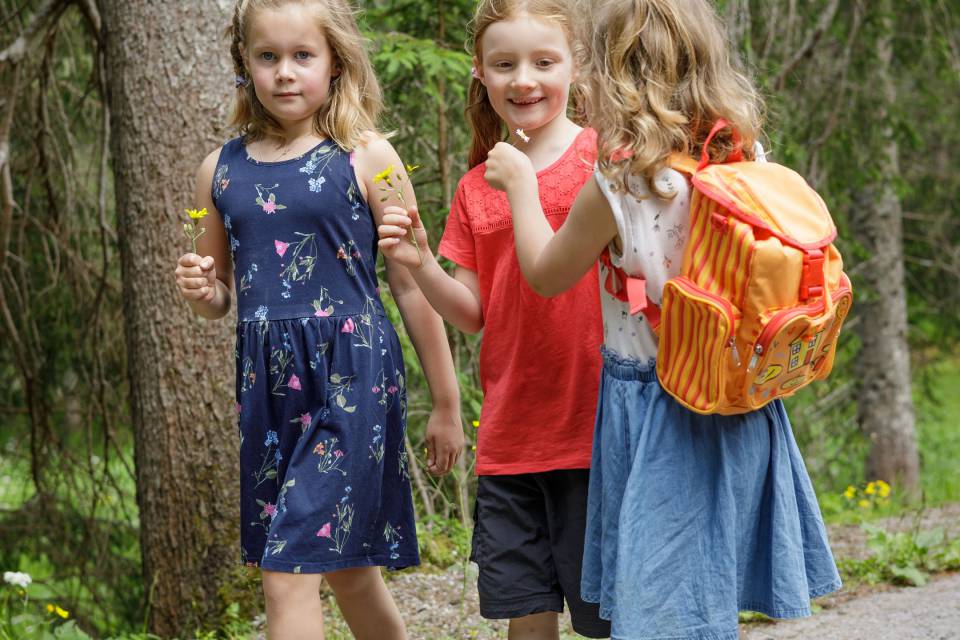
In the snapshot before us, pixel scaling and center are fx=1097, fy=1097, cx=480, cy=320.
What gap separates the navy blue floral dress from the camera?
2.63m

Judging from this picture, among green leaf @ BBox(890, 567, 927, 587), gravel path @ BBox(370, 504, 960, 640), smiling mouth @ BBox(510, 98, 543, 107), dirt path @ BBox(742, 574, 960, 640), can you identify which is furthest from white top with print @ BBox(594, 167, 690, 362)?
green leaf @ BBox(890, 567, 927, 587)

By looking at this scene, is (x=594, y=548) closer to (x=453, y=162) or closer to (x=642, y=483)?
(x=642, y=483)

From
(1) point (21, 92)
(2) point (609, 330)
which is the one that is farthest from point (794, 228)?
(1) point (21, 92)

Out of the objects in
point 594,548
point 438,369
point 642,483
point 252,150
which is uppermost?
point 252,150

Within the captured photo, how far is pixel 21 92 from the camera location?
5.08 m

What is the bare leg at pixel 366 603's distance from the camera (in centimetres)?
279

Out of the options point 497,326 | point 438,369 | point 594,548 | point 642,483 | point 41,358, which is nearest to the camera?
point 642,483

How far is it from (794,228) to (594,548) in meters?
0.81

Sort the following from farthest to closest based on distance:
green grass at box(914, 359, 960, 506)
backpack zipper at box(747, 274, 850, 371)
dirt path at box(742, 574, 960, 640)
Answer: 1. green grass at box(914, 359, 960, 506)
2. dirt path at box(742, 574, 960, 640)
3. backpack zipper at box(747, 274, 850, 371)

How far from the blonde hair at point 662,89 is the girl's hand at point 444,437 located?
94cm

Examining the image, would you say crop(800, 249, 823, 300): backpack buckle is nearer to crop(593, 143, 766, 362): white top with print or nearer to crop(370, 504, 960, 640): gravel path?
crop(593, 143, 766, 362): white top with print

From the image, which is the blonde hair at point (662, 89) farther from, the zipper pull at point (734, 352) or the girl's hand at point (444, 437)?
the girl's hand at point (444, 437)

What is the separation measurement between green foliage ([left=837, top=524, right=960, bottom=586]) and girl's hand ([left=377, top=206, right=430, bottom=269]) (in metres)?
2.69

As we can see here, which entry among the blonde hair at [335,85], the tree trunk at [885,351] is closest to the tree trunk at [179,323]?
the blonde hair at [335,85]
